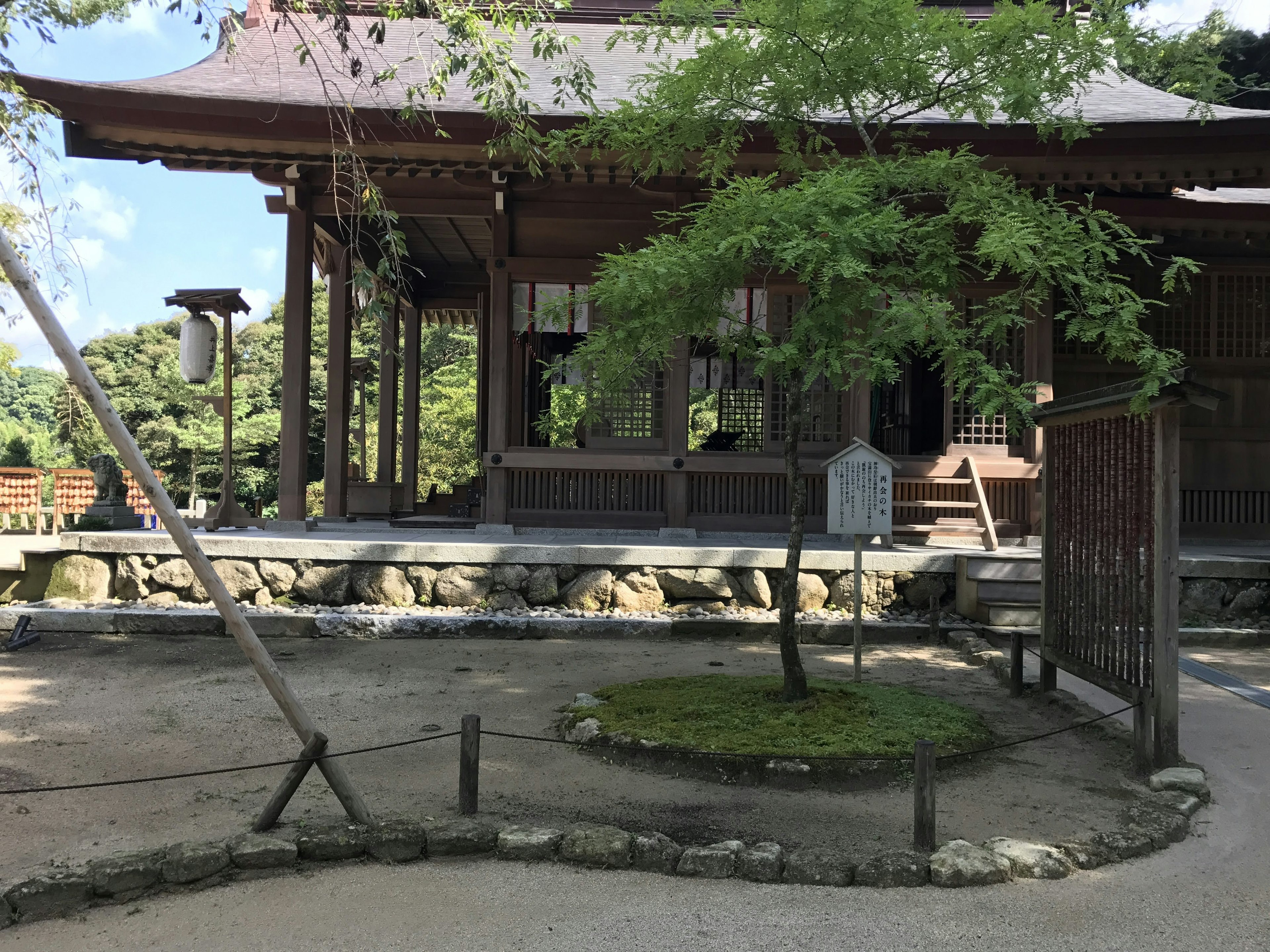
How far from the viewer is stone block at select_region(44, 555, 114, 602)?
28.7 ft

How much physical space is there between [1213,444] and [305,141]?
426 inches

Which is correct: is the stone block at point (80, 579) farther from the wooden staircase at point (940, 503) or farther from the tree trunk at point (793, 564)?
the wooden staircase at point (940, 503)

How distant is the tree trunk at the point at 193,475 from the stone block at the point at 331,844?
25853mm

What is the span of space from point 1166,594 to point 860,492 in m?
2.43

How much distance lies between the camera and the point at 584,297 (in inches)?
211

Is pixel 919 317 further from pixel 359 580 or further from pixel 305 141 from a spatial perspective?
pixel 305 141

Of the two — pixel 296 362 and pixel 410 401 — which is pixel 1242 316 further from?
pixel 410 401

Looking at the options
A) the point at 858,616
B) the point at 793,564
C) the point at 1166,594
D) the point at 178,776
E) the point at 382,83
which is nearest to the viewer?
the point at 178,776

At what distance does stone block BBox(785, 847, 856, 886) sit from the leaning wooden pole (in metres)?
1.76

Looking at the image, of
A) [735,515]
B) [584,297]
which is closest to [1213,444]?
[735,515]

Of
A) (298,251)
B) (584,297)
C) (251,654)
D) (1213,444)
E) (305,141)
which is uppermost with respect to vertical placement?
(305,141)

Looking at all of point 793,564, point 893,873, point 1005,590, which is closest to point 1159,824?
point 893,873

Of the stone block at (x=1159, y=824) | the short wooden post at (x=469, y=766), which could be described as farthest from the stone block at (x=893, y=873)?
the short wooden post at (x=469, y=766)

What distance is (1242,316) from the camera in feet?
35.9
